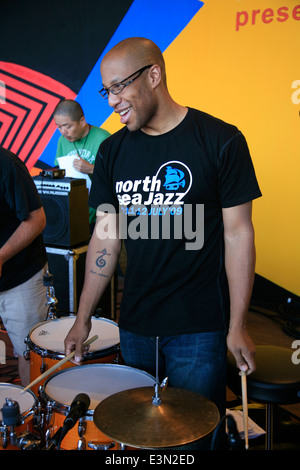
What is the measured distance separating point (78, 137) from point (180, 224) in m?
2.66

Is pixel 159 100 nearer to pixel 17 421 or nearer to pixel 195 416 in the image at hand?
pixel 195 416

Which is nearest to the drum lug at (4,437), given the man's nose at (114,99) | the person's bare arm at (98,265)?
the person's bare arm at (98,265)

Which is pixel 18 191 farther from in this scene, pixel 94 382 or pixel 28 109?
pixel 28 109

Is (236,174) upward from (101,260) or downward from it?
upward

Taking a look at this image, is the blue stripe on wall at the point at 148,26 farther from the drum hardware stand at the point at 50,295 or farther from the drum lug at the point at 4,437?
the drum lug at the point at 4,437

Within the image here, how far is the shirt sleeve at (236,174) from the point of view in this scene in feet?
5.03

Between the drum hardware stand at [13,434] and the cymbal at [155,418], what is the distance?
0.80 ft

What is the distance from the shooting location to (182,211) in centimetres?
160

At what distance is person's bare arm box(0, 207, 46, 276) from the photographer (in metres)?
2.23

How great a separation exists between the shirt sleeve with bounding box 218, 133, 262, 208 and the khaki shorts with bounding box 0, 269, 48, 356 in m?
1.26

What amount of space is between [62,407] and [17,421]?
14 centimetres

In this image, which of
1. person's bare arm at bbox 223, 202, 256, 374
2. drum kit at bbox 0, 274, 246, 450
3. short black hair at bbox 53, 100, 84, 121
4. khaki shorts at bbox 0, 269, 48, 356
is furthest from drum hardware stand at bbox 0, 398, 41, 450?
short black hair at bbox 53, 100, 84, 121

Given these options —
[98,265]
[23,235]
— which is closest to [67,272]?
[23,235]

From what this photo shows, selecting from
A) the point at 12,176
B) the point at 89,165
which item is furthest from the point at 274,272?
the point at 12,176
